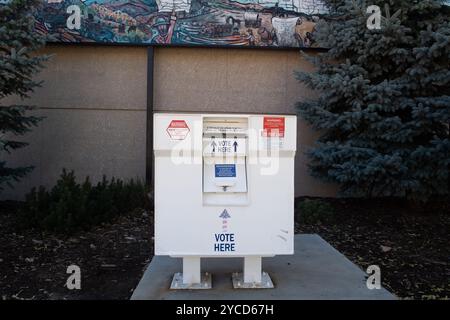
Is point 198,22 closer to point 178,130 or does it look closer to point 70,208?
point 70,208

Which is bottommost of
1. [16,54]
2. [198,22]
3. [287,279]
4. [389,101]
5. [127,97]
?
[287,279]

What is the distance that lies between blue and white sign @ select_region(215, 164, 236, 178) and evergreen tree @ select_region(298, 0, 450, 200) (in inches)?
109

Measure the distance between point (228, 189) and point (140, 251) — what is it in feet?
6.23

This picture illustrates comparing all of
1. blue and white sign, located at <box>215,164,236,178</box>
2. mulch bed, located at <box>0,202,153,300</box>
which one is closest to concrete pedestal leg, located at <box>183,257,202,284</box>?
mulch bed, located at <box>0,202,153,300</box>

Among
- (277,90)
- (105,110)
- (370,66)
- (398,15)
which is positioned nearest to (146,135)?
(105,110)

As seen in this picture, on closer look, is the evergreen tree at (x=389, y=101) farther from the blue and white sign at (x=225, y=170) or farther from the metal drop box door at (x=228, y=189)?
the blue and white sign at (x=225, y=170)

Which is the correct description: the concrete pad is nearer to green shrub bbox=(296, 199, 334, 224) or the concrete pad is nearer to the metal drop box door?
the metal drop box door

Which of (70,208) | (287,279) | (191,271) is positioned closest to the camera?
(191,271)

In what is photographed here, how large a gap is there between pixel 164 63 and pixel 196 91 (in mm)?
704

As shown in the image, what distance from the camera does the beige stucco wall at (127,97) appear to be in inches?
294

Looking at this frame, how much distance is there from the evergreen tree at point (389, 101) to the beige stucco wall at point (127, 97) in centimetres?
111

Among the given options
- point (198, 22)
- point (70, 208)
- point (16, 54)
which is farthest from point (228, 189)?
point (198, 22)

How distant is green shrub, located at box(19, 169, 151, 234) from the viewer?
5.27 m

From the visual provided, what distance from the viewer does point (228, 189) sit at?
3.59 metres
